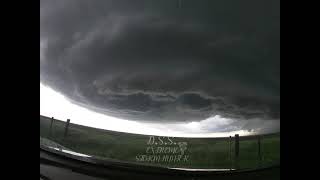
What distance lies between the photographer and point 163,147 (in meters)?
2.88

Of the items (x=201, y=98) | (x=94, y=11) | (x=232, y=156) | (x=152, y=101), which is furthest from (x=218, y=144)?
(x=94, y=11)

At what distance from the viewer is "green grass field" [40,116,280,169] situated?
280 cm

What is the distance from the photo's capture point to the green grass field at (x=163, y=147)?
2803 mm

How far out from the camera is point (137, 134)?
2.85 metres

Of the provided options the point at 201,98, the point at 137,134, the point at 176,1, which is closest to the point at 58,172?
the point at 137,134

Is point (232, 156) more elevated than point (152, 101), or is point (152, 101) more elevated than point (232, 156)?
point (152, 101)

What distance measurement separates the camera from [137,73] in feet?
9.28

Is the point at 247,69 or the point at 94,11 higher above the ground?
the point at 94,11
